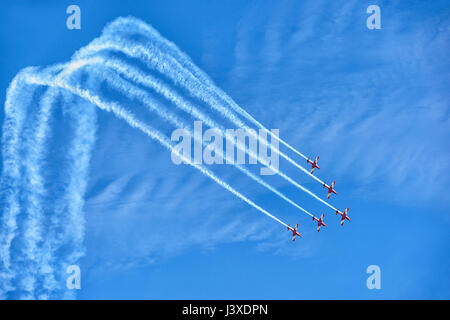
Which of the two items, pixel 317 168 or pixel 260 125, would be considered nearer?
pixel 260 125

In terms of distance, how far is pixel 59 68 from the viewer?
31750mm

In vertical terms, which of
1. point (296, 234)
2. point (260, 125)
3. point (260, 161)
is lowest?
point (296, 234)
